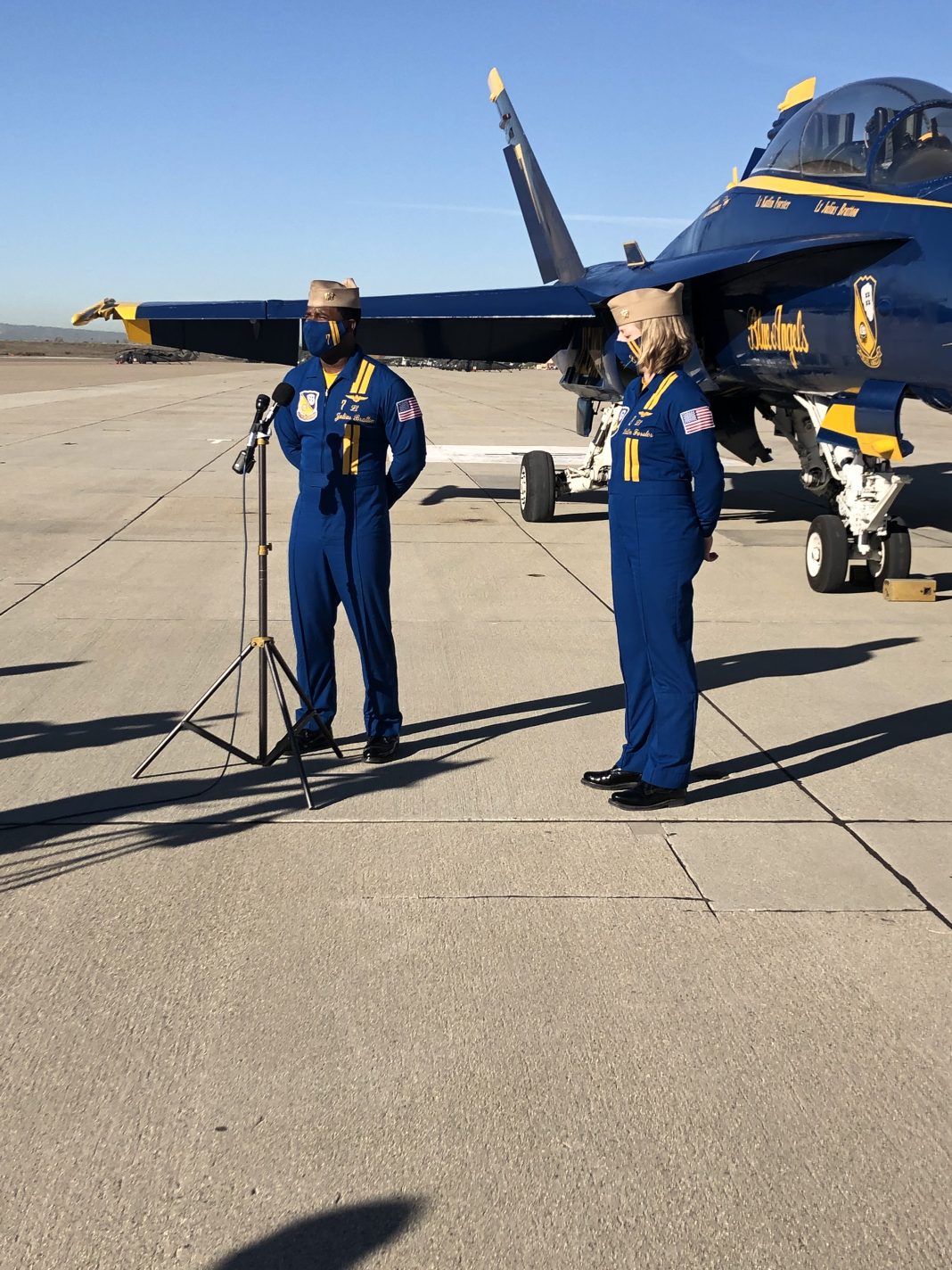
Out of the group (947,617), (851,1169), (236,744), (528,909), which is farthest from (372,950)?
(947,617)

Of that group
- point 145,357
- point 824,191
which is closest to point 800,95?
point 824,191

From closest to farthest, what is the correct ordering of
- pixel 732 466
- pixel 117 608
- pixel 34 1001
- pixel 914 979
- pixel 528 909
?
pixel 34 1001 < pixel 914 979 < pixel 528 909 < pixel 117 608 < pixel 732 466

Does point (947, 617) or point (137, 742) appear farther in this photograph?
point (947, 617)

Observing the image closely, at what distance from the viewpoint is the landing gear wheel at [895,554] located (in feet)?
29.5

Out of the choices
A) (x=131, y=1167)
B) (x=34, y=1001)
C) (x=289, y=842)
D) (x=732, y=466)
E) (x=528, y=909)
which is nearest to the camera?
(x=131, y=1167)

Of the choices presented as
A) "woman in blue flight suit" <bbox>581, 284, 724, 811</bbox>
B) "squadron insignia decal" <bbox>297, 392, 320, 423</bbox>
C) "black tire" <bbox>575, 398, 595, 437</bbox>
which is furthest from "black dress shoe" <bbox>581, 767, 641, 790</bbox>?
"black tire" <bbox>575, 398, 595, 437</bbox>

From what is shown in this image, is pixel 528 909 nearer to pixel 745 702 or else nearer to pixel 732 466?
pixel 745 702

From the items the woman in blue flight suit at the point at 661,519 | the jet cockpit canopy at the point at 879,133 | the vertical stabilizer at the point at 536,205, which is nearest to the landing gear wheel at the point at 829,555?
the jet cockpit canopy at the point at 879,133

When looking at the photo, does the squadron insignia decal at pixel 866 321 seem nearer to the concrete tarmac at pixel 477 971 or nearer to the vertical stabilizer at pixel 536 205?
→ the concrete tarmac at pixel 477 971

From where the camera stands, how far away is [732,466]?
64.2 ft

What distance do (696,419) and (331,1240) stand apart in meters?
3.04

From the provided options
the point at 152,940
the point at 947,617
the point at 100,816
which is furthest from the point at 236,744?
the point at 947,617

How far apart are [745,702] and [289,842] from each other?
9.33ft

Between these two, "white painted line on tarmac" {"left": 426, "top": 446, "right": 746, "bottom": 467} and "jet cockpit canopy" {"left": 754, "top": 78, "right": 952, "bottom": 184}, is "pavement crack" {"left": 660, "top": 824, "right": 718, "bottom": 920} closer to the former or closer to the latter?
"jet cockpit canopy" {"left": 754, "top": 78, "right": 952, "bottom": 184}
